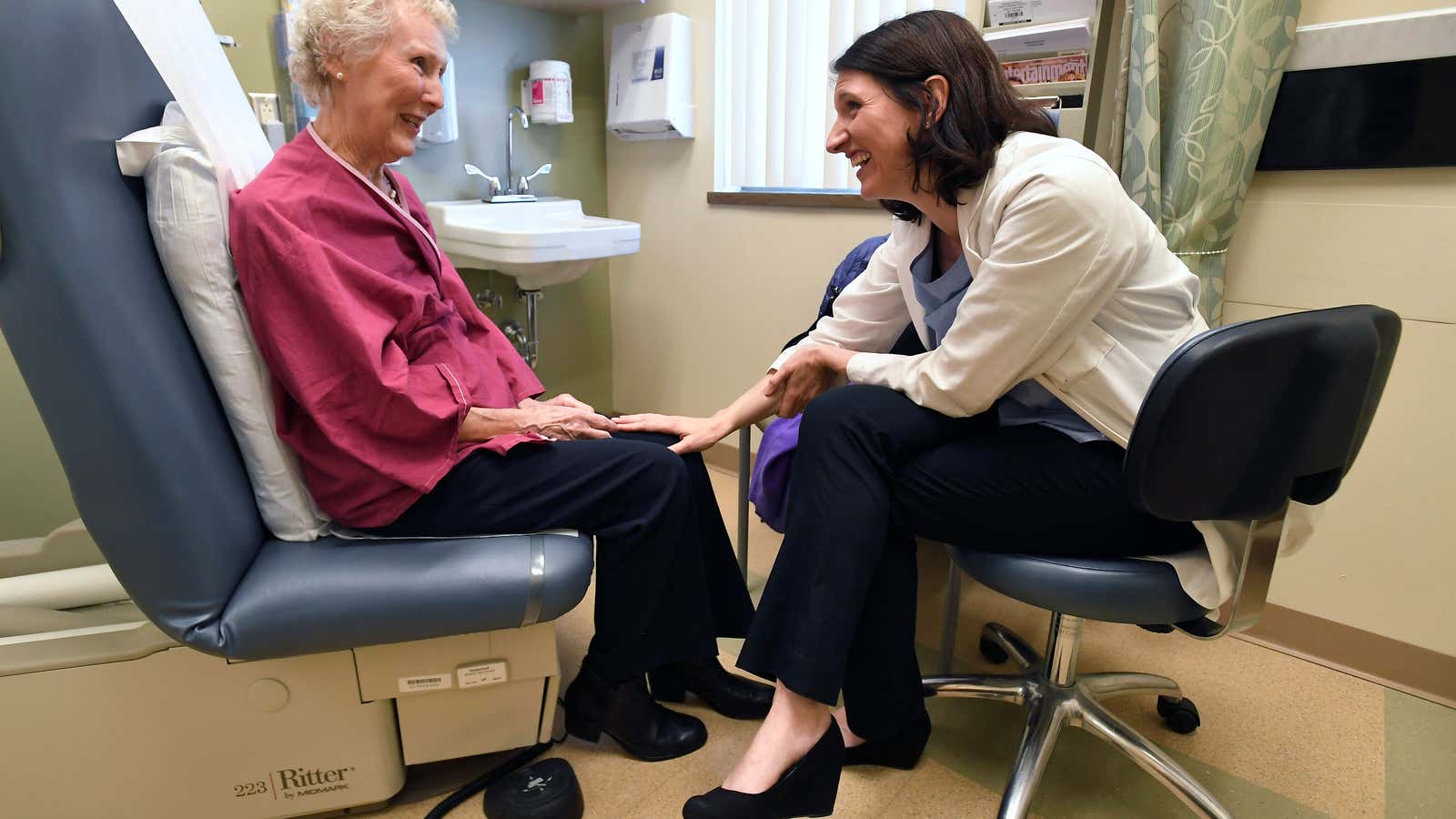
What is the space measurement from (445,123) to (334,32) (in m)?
1.10

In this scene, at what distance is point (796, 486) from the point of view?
3.74ft

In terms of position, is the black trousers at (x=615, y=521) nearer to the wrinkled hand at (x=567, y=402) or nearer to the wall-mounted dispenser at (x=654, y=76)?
the wrinkled hand at (x=567, y=402)

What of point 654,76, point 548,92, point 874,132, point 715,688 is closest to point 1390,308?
point 874,132

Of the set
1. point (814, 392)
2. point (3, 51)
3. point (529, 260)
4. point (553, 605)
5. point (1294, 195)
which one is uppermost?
point (3, 51)

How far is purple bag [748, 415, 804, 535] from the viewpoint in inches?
56.3

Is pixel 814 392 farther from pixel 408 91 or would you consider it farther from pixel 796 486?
pixel 408 91

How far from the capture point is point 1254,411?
34.6 inches

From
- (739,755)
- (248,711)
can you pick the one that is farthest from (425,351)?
(739,755)

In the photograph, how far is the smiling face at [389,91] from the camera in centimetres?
118

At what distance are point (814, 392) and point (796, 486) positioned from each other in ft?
0.89

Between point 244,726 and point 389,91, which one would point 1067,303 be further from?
point 244,726

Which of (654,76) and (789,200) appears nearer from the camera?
(789,200)

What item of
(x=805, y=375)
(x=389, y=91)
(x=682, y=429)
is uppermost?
(x=389, y=91)

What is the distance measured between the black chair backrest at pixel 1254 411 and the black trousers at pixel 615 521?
2.09 feet
